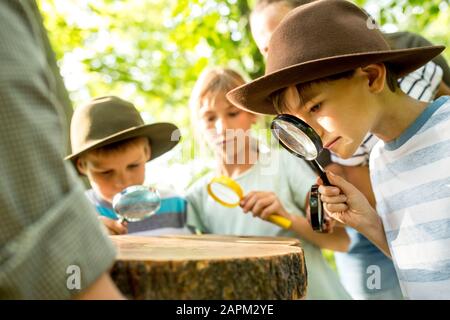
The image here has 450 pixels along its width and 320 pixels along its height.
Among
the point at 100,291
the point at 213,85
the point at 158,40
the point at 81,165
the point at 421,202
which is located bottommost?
the point at 100,291

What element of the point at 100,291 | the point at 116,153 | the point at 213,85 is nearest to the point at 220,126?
the point at 213,85

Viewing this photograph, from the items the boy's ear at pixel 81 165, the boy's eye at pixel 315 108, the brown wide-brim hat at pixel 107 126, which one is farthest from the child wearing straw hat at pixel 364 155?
the boy's ear at pixel 81 165

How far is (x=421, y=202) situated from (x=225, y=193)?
43.7 inches

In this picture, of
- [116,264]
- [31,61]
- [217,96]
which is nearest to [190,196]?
[217,96]

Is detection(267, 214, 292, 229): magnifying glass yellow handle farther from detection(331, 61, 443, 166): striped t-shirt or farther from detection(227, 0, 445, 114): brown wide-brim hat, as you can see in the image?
detection(227, 0, 445, 114): brown wide-brim hat

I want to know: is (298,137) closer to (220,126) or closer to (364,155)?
(364,155)

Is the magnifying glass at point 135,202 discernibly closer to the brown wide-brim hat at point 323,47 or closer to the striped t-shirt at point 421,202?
the brown wide-brim hat at point 323,47

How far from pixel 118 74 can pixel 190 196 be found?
475 cm

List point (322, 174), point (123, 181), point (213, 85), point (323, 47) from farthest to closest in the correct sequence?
point (213, 85)
point (123, 181)
point (322, 174)
point (323, 47)

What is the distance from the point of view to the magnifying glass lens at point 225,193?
105 inches

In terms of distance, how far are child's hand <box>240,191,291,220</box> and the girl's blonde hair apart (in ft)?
2.82

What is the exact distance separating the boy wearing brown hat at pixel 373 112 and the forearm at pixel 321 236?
0.59 meters

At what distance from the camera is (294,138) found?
1876 millimetres

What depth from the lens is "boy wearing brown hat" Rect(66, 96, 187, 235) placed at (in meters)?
3.00
